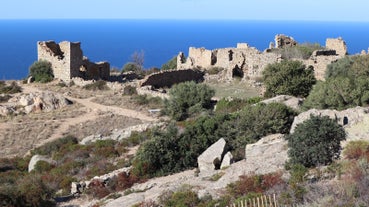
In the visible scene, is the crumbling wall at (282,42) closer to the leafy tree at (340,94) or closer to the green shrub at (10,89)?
the green shrub at (10,89)

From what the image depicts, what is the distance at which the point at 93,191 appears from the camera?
17031 mm

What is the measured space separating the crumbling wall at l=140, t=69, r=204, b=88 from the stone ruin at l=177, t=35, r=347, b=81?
2.19 meters

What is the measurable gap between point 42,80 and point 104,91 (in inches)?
247

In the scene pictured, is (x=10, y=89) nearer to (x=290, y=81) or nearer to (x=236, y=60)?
(x=236, y=60)

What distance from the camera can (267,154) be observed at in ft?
55.6

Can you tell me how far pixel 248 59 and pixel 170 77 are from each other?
602 cm

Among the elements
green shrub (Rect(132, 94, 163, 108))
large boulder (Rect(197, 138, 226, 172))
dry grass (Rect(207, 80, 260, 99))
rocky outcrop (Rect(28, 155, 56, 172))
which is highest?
large boulder (Rect(197, 138, 226, 172))

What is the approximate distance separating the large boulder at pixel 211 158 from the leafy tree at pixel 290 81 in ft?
39.4

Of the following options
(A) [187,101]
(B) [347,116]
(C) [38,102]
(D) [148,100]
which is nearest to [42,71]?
(C) [38,102]

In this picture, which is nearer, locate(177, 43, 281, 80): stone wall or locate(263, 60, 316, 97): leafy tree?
locate(263, 60, 316, 97): leafy tree

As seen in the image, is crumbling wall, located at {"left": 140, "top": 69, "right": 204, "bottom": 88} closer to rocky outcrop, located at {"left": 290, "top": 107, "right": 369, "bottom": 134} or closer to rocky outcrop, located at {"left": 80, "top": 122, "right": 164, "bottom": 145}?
rocky outcrop, located at {"left": 80, "top": 122, "right": 164, "bottom": 145}

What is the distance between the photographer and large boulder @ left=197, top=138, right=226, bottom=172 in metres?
17.4

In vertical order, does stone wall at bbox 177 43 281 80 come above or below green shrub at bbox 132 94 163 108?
above

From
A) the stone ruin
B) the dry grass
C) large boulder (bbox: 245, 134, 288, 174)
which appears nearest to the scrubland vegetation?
large boulder (bbox: 245, 134, 288, 174)
